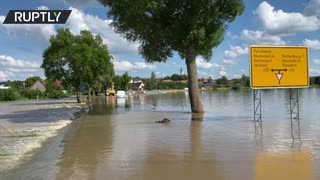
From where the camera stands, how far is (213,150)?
12.8 m

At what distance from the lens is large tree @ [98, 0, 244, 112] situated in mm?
28594

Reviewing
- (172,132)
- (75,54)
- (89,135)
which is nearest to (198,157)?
(172,132)

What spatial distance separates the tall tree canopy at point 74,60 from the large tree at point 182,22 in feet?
68.8

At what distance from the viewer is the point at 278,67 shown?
65.9ft

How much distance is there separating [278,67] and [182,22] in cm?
1042

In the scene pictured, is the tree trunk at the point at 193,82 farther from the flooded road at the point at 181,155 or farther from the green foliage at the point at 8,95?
the green foliage at the point at 8,95

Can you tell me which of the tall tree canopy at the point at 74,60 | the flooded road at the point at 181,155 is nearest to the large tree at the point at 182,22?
the flooded road at the point at 181,155

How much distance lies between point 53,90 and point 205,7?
8194 centimetres

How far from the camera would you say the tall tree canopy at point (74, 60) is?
175 ft

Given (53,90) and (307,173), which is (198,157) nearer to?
(307,173)

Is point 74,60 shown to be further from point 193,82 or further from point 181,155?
point 181,155

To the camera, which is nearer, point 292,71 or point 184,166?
point 184,166

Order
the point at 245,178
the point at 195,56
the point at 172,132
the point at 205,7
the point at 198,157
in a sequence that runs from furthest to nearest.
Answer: the point at 195,56 → the point at 205,7 → the point at 172,132 → the point at 198,157 → the point at 245,178

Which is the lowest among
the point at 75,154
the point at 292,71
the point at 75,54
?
the point at 75,154
